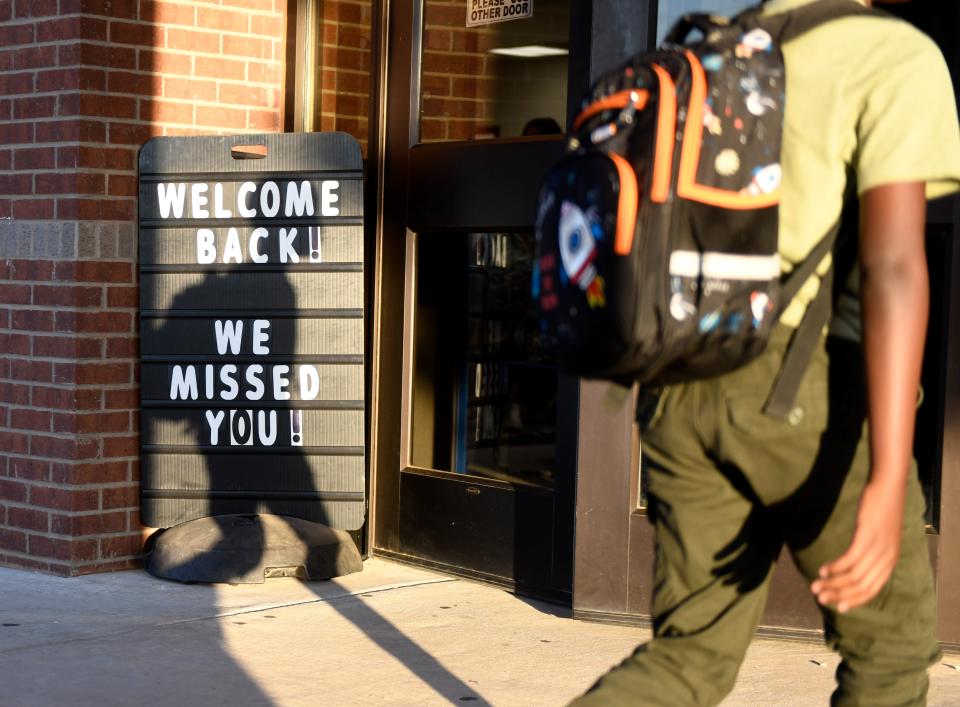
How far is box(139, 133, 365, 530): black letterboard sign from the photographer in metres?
5.55

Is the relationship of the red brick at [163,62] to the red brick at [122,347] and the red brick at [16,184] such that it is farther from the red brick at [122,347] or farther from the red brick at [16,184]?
the red brick at [122,347]

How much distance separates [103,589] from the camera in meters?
5.38

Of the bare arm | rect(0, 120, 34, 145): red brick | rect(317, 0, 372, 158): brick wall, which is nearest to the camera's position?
the bare arm

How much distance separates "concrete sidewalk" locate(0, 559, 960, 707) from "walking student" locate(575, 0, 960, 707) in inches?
74.6

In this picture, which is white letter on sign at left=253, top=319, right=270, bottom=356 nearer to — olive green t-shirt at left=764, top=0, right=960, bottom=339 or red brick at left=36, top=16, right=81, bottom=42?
red brick at left=36, top=16, right=81, bottom=42

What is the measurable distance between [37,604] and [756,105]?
3.82 meters

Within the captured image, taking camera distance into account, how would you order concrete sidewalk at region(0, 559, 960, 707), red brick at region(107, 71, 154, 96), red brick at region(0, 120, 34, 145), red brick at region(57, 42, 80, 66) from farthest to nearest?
1. red brick at region(0, 120, 34, 145)
2. red brick at region(107, 71, 154, 96)
3. red brick at region(57, 42, 80, 66)
4. concrete sidewalk at region(0, 559, 960, 707)

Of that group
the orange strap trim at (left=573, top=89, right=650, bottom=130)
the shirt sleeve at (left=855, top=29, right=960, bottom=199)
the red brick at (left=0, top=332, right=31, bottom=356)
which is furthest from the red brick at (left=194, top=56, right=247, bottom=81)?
the shirt sleeve at (left=855, top=29, right=960, bottom=199)

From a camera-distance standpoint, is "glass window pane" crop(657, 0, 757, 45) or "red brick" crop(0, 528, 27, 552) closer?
"glass window pane" crop(657, 0, 757, 45)

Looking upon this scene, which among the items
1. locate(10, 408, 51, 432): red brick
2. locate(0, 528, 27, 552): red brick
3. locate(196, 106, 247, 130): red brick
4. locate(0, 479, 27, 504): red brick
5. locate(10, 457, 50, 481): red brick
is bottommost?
locate(0, 528, 27, 552): red brick

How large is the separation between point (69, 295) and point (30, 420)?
550 mm

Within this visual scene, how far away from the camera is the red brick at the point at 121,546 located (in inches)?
222

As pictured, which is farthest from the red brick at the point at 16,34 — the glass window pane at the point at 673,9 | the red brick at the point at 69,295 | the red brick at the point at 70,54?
the glass window pane at the point at 673,9

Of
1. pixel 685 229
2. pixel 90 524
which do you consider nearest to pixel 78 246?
pixel 90 524
